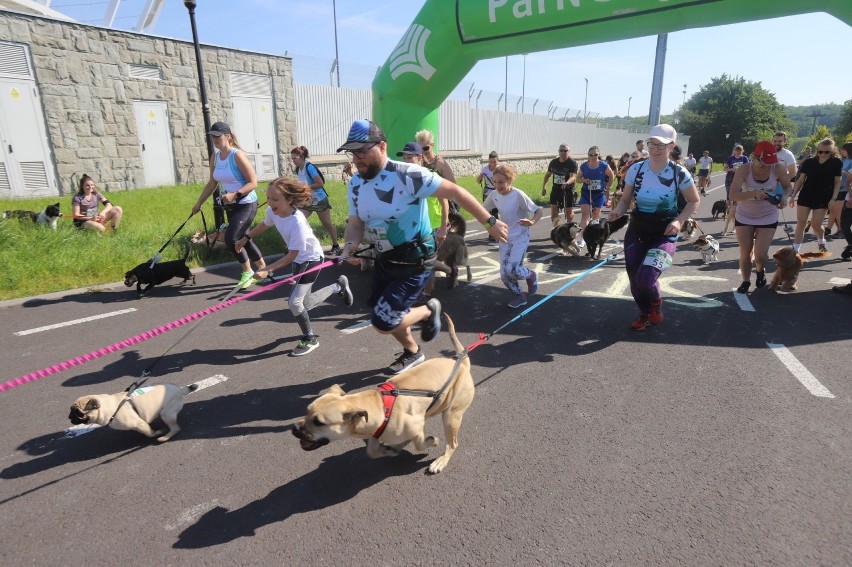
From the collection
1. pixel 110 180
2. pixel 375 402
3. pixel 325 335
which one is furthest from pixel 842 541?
pixel 110 180

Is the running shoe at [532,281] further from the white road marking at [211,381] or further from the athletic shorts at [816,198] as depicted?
the athletic shorts at [816,198]

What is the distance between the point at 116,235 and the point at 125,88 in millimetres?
8091

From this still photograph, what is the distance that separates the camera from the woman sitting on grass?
Result: 357 inches

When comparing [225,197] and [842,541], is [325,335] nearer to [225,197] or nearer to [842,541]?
[225,197]

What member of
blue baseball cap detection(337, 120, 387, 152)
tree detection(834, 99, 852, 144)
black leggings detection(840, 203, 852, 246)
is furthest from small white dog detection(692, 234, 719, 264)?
tree detection(834, 99, 852, 144)

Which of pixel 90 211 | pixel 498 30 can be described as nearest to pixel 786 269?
pixel 498 30

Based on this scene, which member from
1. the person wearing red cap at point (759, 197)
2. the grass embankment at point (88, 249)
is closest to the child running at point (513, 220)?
the person wearing red cap at point (759, 197)

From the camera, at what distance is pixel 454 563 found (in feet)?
7.79

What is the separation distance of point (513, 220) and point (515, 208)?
6.2 inches

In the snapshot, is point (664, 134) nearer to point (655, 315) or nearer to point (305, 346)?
point (655, 315)

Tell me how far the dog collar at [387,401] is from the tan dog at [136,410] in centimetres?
170

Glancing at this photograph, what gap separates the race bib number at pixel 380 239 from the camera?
3.75m

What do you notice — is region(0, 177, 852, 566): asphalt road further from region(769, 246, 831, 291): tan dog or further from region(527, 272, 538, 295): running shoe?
region(769, 246, 831, 291): tan dog

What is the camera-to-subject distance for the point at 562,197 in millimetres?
10539
